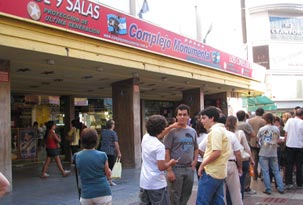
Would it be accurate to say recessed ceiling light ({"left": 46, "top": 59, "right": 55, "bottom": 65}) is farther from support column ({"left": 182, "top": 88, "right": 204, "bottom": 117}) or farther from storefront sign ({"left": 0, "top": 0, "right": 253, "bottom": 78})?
support column ({"left": 182, "top": 88, "right": 204, "bottom": 117})

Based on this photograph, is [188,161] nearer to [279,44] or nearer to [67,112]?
[67,112]

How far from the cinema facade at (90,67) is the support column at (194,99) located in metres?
0.05

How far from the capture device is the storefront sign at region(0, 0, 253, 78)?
8.16m

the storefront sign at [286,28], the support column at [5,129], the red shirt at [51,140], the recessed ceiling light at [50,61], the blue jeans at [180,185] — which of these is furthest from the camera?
the storefront sign at [286,28]

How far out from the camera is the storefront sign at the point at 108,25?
8.16 metres

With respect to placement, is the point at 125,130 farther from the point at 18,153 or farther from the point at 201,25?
the point at 201,25

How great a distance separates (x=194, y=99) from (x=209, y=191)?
45.7 ft

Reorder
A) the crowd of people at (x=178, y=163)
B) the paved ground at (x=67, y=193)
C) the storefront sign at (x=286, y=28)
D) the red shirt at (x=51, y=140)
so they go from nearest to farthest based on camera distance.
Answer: the crowd of people at (x=178, y=163) → the paved ground at (x=67, y=193) → the red shirt at (x=51, y=140) → the storefront sign at (x=286, y=28)

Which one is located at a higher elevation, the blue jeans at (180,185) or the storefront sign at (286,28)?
the storefront sign at (286,28)

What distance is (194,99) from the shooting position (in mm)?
18922

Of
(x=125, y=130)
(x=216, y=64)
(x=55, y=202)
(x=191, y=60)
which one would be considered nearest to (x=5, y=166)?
(x=55, y=202)

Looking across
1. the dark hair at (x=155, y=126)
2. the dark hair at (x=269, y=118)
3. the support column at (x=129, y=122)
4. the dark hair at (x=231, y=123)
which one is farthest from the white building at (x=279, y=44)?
the dark hair at (x=155, y=126)

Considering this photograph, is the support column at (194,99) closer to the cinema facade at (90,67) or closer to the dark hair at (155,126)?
the cinema facade at (90,67)

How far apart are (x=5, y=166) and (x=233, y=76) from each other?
41.5 feet
